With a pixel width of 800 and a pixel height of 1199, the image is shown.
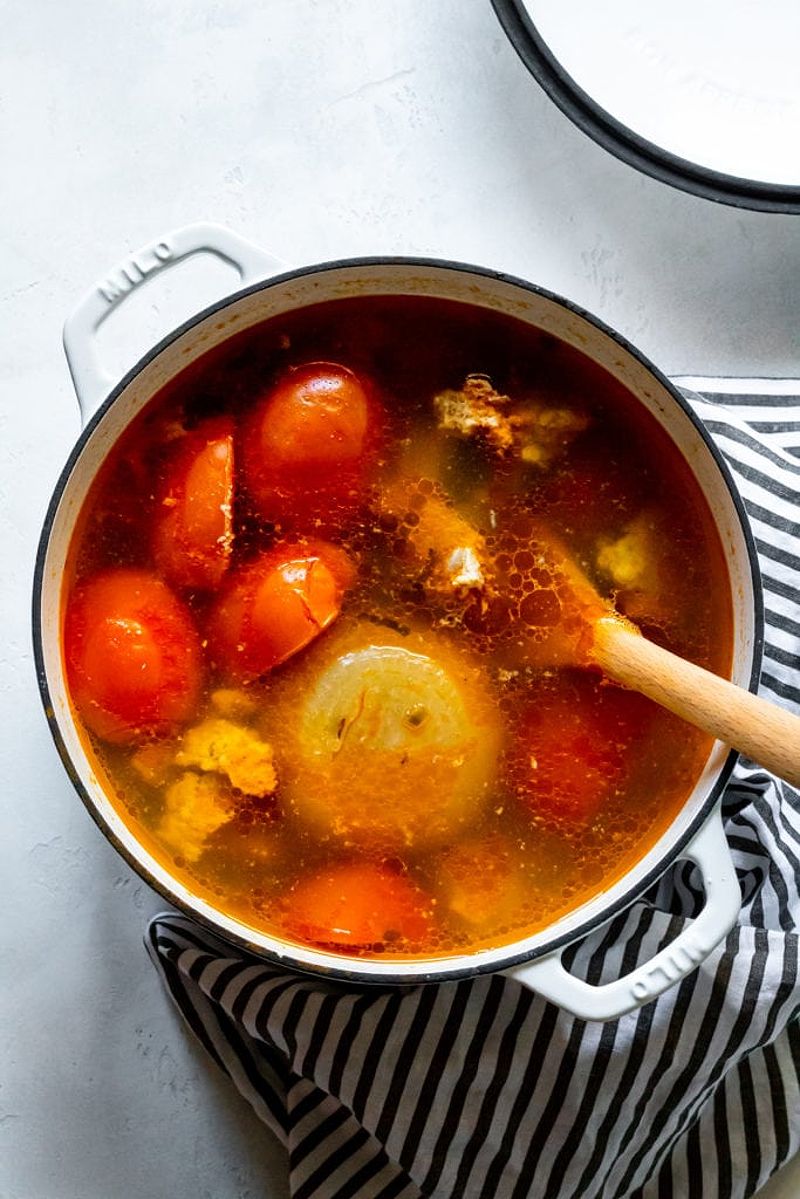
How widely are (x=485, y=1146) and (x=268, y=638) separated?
456 mm

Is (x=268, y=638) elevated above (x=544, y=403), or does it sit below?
below

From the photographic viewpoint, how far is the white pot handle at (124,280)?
0.96 meters

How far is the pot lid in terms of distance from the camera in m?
1.15

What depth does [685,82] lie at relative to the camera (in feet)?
3.98

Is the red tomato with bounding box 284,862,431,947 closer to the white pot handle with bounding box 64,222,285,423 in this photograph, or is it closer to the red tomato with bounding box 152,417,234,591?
the red tomato with bounding box 152,417,234,591

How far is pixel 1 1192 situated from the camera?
1.16 metres

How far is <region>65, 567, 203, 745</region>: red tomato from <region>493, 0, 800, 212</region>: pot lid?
0.54m

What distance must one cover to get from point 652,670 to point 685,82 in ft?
1.92

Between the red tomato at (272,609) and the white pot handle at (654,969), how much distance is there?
28 cm

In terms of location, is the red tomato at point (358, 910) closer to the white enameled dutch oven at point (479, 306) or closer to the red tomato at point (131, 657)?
the white enameled dutch oven at point (479, 306)

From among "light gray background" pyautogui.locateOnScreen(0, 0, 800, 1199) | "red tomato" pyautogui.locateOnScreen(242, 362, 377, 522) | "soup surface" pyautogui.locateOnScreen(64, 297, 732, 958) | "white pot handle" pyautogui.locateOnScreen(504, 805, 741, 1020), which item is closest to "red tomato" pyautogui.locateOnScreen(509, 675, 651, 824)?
"soup surface" pyautogui.locateOnScreen(64, 297, 732, 958)

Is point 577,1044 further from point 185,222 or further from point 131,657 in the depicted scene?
point 185,222

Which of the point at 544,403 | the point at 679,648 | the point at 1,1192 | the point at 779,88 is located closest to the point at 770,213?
the point at 779,88

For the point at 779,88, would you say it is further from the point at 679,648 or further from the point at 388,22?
the point at 679,648
